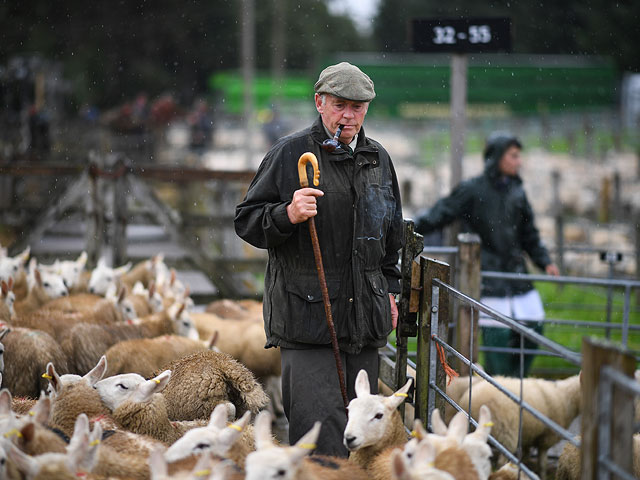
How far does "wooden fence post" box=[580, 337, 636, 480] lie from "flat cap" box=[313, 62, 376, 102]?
71.4 inches

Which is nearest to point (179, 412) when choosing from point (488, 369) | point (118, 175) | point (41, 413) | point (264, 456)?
point (41, 413)

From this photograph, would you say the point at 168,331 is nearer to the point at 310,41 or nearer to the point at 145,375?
the point at 145,375

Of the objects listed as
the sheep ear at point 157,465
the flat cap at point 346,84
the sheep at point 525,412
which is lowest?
the sheep at point 525,412

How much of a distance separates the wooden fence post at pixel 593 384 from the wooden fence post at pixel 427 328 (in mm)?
1766

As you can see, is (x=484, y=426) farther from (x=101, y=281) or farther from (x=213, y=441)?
(x=101, y=281)

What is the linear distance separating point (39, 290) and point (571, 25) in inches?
2070

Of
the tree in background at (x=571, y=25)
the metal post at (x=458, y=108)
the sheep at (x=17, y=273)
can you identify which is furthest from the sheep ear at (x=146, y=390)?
the tree in background at (x=571, y=25)

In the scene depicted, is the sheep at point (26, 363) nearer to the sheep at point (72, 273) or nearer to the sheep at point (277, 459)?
the sheep at point (72, 273)

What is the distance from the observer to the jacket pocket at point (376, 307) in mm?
4656

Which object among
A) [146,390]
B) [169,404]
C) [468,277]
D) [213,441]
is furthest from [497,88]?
[213,441]

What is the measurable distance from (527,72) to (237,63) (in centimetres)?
2671

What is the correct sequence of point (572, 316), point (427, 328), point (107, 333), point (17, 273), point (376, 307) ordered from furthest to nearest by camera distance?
point (572, 316) < point (17, 273) < point (107, 333) < point (427, 328) < point (376, 307)

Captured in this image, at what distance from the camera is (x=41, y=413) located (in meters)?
3.96

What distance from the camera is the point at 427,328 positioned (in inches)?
202
